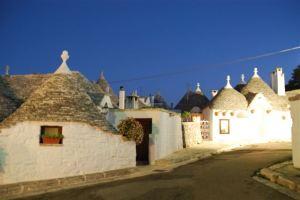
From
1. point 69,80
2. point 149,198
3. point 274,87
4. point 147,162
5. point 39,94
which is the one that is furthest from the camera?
point 274,87

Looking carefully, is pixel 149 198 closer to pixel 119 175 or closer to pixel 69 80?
pixel 119 175

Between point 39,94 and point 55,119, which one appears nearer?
point 55,119

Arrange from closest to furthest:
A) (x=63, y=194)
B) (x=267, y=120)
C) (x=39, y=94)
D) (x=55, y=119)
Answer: (x=63, y=194) < (x=55, y=119) < (x=39, y=94) < (x=267, y=120)

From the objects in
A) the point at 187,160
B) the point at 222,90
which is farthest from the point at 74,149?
the point at 222,90

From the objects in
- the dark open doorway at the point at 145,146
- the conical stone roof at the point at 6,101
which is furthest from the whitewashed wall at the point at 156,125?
the conical stone roof at the point at 6,101

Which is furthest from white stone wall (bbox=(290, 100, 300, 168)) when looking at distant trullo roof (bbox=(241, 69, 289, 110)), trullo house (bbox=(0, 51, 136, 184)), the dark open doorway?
distant trullo roof (bbox=(241, 69, 289, 110))

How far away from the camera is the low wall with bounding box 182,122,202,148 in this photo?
2495 cm

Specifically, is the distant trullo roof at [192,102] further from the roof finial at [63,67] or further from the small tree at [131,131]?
the roof finial at [63,67]

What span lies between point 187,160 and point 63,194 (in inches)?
348

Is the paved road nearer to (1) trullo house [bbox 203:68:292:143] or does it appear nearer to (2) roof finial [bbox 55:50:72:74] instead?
(2) roof finial [bbox 55:50:72:74]

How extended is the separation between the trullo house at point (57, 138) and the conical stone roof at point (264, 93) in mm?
20700

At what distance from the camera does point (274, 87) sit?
35.3 meters

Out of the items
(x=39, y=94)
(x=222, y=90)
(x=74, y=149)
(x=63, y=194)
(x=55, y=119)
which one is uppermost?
(x=222, y=90)

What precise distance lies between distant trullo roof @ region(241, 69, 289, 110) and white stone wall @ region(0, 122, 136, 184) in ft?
68.2
